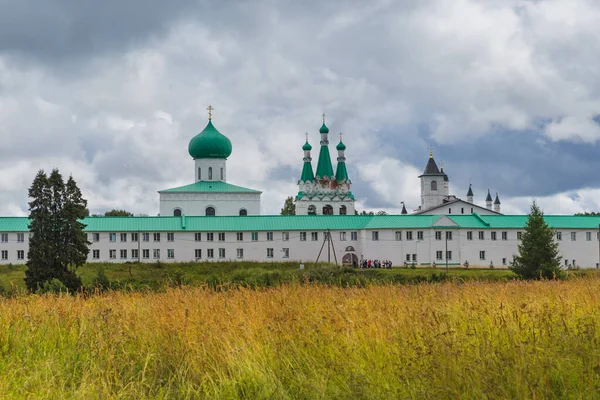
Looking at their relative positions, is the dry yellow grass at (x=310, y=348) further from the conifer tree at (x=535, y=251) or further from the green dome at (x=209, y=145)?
the green dome at (x=209, y=145)

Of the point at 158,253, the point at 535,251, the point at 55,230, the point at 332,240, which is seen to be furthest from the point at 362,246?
the point at 55,230

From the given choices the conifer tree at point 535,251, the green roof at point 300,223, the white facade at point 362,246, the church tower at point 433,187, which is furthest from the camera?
the church tower at point 433,187

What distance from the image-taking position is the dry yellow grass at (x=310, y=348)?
19.6 feet

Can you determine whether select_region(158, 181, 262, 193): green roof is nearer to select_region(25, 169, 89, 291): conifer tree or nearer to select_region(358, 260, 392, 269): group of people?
select_region(358, 260, 392, 269): group of people

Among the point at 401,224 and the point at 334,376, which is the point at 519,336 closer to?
the point at 334,376

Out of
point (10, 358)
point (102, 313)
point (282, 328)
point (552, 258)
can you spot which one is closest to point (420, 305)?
point (282, 328)

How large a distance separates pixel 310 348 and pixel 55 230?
4029 centimetres

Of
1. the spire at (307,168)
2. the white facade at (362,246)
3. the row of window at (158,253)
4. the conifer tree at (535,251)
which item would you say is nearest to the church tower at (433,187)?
the spire at (307,168)

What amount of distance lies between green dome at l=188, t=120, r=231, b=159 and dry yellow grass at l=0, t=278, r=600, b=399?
67367mm

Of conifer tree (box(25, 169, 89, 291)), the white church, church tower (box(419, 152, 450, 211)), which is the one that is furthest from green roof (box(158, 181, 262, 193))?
conifer tree (box(25, 169, 89, 291))

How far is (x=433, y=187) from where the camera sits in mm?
89312

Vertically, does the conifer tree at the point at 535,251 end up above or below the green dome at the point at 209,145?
below

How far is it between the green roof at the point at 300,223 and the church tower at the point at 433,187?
25.1 metres

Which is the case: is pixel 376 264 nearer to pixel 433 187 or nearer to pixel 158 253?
pixel 158 253
